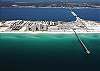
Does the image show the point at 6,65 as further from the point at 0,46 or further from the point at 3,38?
the point at 3,38

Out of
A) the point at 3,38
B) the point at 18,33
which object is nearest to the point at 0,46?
the point at 3,38

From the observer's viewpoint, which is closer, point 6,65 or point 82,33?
point 6,65

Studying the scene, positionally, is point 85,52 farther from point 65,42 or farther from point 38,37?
point 38,37

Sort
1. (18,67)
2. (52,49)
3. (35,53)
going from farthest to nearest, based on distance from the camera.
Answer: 1. (52,49)
2. (35,53)
3. (18,67)

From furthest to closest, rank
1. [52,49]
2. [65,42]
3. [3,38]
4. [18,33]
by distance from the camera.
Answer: [18,33] < [3,38] < [65,42] < [52,49]

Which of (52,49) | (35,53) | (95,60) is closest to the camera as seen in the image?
(95,60)

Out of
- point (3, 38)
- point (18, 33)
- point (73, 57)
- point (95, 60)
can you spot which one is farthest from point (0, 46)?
point (95, 60)
